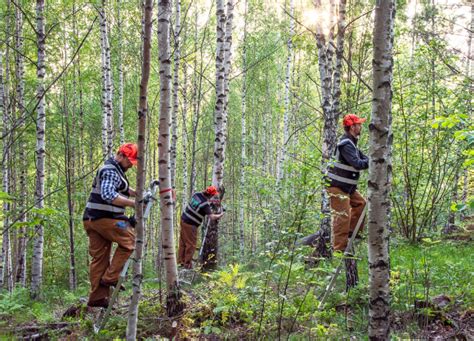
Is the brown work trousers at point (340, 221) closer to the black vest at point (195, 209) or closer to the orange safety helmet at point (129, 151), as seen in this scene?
the orange safety helmet at point (129, 151)

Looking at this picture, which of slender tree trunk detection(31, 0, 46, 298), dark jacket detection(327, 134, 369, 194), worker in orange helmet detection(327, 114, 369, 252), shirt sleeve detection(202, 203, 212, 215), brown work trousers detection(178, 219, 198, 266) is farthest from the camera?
brown work trousers detection(178, 219, 198, 266)

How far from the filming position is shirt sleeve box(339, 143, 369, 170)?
16.2ft

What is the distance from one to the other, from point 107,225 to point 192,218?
357cm

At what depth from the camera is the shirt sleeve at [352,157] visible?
495 centimetres

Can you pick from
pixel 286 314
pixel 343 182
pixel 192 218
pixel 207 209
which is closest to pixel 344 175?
pixel 343 182

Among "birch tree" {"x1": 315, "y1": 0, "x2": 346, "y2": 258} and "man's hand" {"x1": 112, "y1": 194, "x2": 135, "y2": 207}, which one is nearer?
"man's hand" {"x1": 112, "y1": 194, "x2": 135, "y2": 207}

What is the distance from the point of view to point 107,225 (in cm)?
481

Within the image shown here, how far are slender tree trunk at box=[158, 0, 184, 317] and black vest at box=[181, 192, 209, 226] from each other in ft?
11.8

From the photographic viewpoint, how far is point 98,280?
195 inches

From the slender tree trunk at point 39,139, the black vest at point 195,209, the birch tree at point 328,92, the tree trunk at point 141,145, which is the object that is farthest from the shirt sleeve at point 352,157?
the slender tree trunk at point 39,139

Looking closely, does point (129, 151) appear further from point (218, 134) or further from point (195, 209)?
point (218, 134)

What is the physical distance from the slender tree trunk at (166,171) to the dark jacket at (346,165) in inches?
85.9

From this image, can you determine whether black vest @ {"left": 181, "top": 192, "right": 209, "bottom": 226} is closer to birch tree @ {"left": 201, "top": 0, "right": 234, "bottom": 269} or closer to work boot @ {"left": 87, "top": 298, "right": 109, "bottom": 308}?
birch tree @ {"left": 201, "top": 0, "right": 234, "bottom": 269}

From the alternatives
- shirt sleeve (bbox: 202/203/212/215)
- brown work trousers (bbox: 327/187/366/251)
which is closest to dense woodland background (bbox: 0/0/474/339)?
brown work trousers (bbox: 327/187/366/251)
